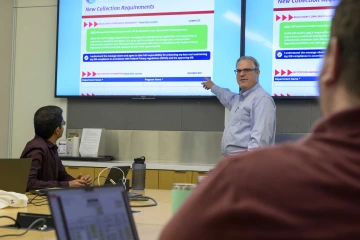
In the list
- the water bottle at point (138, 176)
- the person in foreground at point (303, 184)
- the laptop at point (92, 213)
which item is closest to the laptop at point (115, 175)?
the water bottle at point (138, 176)

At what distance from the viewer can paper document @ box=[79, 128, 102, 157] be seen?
5098 mm

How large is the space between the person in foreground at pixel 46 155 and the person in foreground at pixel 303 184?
2504 mm

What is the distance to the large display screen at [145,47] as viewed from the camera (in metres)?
4.92

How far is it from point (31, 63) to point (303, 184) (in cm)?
535

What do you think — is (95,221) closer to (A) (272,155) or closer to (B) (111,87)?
(A) (272,155)

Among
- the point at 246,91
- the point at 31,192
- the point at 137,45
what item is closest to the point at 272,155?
the point at 31,192

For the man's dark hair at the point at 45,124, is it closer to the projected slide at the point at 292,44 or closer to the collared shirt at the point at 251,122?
the collared shirt at the point at 251,122

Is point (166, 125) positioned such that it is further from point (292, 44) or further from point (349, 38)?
point (349, 38)

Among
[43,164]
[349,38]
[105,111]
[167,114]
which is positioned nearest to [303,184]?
[349,38]

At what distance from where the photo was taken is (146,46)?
5.15m

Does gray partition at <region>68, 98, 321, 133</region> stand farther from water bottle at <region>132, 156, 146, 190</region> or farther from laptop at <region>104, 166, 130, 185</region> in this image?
laptop at <region>104, 166, 130, 185</region>

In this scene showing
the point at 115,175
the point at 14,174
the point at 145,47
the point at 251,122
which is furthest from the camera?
the point at 145,47

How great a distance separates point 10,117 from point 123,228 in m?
4.73

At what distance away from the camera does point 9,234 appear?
171cm
